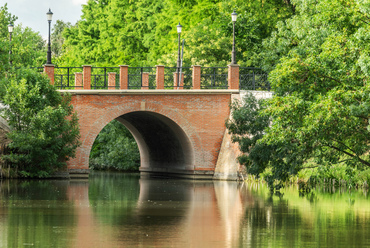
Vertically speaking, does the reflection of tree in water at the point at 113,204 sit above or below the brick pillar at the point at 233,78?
below

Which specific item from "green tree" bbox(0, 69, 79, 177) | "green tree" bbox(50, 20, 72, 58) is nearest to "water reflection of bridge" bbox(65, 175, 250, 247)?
"green tree" bbox(0, 69, 79, 177)

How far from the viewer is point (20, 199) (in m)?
22.0

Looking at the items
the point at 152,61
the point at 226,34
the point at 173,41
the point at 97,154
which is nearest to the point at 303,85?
the point at 226,34

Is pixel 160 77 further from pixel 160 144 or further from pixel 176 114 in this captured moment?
pixel 160 144

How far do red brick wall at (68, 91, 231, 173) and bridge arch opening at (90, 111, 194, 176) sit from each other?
74 cm

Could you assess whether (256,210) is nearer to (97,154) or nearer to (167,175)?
(167,175)

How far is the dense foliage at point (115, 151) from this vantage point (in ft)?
165

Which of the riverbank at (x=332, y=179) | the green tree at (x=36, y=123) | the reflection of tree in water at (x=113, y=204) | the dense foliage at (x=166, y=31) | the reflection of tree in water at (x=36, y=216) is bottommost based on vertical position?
the reflection of tree in water at (x=113, y=204)

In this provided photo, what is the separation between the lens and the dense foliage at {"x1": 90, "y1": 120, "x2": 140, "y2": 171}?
50281 mm

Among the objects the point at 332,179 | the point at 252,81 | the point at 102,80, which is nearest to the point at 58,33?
the point at 102,80

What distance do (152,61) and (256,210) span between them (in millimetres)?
31642

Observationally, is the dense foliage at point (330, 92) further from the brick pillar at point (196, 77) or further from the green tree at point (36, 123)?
the green tree at point (36, 123)

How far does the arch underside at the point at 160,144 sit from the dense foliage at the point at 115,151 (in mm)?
2217

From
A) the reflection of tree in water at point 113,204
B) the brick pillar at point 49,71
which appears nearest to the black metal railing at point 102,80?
the brick pillar at point 49,71
